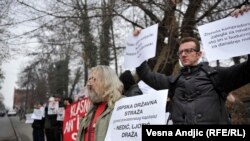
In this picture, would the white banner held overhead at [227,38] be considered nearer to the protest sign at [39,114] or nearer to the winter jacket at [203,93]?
the winter jacket at [203,93]

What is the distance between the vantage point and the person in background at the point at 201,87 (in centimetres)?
354

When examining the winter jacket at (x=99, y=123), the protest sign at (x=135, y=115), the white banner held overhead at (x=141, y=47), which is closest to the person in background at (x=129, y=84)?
the white banner held overhead at (x=141, y=47)

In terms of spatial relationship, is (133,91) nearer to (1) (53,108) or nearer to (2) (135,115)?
(2) (135,115)

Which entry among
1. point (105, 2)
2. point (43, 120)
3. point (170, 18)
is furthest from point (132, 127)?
point (43, 120)

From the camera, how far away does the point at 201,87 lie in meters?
3.61

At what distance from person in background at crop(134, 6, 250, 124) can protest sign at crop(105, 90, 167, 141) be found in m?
0.29

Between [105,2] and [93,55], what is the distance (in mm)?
3122

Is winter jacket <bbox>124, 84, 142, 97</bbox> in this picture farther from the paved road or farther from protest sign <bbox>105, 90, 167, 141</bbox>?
the paved road

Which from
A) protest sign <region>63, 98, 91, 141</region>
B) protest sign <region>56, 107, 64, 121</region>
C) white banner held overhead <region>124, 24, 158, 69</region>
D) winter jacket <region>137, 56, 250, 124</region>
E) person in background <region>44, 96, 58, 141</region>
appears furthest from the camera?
person in background <region>44, 96, 58, 141</region>

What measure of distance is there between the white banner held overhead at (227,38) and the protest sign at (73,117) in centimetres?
304

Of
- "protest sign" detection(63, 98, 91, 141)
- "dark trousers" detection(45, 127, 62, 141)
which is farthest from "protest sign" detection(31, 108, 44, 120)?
"protest sign" detection(63, 98, 91, 141)

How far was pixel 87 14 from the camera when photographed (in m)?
10.7

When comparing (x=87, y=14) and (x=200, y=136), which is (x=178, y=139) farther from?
(x=87, y=14)

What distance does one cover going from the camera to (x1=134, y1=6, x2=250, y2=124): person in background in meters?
3.54
